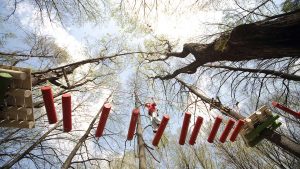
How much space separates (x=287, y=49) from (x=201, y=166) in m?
11.7

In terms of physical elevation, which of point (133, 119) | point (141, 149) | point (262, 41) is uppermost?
point (262, 41)

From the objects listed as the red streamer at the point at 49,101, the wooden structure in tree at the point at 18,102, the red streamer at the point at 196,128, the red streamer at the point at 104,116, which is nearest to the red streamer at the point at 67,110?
the red streamer at the point at 49,101

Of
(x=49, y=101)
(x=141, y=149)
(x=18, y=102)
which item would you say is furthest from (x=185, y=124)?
(x=141, y=149)

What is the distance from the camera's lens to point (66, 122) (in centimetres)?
348

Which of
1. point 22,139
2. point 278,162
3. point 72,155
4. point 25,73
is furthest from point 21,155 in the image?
point 278,162

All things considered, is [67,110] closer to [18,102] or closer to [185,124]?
[18,102]

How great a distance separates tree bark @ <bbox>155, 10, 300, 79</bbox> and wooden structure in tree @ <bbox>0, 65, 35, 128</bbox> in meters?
3.66

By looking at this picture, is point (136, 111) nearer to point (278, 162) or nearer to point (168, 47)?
point (168, 47)

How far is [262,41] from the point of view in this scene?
455 centimetres

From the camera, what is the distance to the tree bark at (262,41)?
4074mm

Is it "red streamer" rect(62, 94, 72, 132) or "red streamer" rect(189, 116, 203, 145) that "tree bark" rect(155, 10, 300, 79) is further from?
"red streamer" rect(62, 94, 72, 132)

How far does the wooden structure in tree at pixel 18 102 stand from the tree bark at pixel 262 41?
366 centimetres

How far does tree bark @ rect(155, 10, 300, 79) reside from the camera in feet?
13.4

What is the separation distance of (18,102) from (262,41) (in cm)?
410
